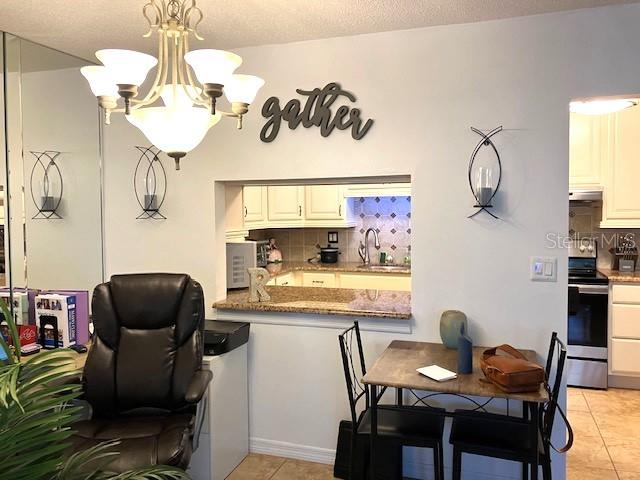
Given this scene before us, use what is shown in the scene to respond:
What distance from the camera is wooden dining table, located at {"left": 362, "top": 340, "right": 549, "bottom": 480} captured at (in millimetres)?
2037

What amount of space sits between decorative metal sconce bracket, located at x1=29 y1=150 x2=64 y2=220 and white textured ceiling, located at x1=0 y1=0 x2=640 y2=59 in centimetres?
74

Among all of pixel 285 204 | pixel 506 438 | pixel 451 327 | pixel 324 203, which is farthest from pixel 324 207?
pixel 506 438

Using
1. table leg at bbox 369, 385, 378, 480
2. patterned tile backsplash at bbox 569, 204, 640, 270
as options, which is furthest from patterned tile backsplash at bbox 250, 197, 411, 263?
table leg at bbox 369, 385, 378, 480

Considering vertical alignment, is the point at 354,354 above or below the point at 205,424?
above

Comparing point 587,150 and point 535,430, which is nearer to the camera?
point 535,430

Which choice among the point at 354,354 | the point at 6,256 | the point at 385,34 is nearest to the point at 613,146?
the point at 385,34

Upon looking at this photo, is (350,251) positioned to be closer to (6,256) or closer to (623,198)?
(623,198)

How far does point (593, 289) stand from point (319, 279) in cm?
239

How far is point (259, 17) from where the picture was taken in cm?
263

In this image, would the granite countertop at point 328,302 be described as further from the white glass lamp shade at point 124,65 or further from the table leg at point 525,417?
the white glass lamp shade at point 124,65

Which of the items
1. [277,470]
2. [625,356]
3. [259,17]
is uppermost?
[259,17]

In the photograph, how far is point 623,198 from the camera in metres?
4.21

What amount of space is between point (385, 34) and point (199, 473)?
2.56 meters

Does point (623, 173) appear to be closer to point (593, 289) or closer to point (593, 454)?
point (593, 289)
